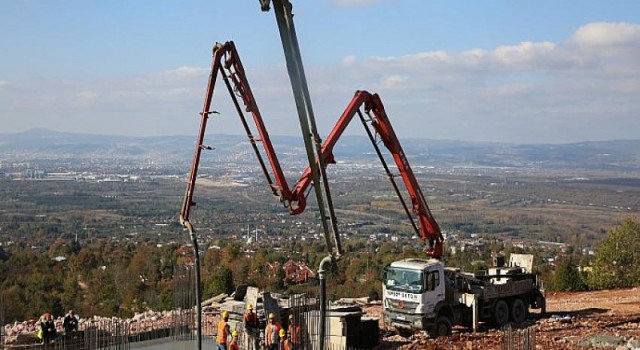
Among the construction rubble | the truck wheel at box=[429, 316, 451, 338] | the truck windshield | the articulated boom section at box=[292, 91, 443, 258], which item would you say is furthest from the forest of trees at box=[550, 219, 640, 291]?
the truck windshield

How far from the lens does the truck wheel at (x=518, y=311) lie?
70.0 feet

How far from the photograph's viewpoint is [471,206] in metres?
149

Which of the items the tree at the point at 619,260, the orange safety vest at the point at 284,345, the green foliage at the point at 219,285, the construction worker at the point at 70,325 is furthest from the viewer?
the tree at the point at 619,260

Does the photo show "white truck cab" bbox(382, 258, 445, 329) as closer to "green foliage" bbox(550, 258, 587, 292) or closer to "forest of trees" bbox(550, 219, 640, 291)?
"green foliage" bbox(550, 258, 587, 292)

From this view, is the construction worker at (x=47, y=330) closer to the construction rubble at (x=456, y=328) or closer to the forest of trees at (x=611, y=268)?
A: the construction rubble at (x=456, y=328)

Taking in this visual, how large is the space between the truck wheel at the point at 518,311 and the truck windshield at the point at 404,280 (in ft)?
12.8

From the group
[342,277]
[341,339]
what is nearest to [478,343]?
[341,339]

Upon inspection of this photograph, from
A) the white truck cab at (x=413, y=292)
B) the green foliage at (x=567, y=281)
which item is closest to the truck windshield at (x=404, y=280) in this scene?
the white truck cab at (x=413, y=292)

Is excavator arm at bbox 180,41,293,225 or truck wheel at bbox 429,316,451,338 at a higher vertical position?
excavator arm at bbox 180,41,293,225

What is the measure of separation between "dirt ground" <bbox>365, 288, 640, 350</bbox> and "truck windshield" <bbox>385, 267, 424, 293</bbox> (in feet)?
4.06

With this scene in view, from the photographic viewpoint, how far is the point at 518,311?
21.5 meters

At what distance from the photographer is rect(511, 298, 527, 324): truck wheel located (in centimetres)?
2133

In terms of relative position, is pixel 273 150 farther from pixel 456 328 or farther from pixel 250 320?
pixel 456 328

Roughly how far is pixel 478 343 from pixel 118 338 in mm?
7878
